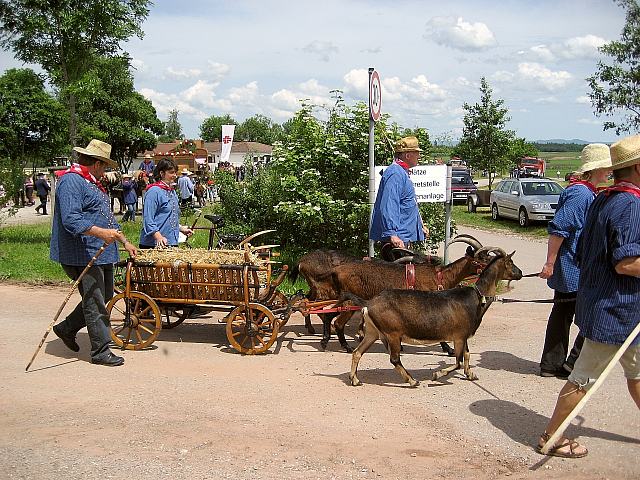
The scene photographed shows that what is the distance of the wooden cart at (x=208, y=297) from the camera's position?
25.0 ft

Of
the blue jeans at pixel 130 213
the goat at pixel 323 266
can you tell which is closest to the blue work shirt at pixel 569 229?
the goat at pixel 323 266

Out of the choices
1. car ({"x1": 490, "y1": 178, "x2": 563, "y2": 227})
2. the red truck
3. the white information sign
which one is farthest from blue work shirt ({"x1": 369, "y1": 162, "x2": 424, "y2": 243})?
the red truck

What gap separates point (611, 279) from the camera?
479 cm

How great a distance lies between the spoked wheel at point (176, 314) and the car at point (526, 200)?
16079 mm

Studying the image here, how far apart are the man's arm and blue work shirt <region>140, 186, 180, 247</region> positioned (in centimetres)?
567

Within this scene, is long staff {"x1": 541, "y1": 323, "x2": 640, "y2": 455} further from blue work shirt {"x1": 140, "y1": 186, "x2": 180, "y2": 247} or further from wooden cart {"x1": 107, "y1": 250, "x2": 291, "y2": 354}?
blue work shirt {"x1": 140, "y1": 186, "x2": 180, "y2": 247}

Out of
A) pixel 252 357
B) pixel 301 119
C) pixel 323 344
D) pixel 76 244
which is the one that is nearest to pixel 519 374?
pixel 323 344

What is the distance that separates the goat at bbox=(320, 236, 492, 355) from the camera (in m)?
A: 7.66

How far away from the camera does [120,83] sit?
166 feet

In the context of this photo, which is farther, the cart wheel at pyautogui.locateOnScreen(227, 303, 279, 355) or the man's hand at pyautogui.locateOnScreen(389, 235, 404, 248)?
the man's hand at pyautogui.locateOnScreen(389, 235, 404, 248)

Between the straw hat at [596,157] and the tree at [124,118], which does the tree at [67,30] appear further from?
the tree at [124,118]

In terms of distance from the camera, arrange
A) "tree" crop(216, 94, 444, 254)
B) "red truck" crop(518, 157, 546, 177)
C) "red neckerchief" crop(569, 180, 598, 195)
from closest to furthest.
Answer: "red neckerchief" crop(569, 180, 598, 195)
"tree" crop(216, 94, 444, 254)
"red truck" crop(518, 157, 546, 177)

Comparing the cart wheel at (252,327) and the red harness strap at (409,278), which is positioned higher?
the red harness strap at (409,278)

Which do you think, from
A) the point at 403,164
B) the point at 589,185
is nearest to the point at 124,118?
the point at 403,164
